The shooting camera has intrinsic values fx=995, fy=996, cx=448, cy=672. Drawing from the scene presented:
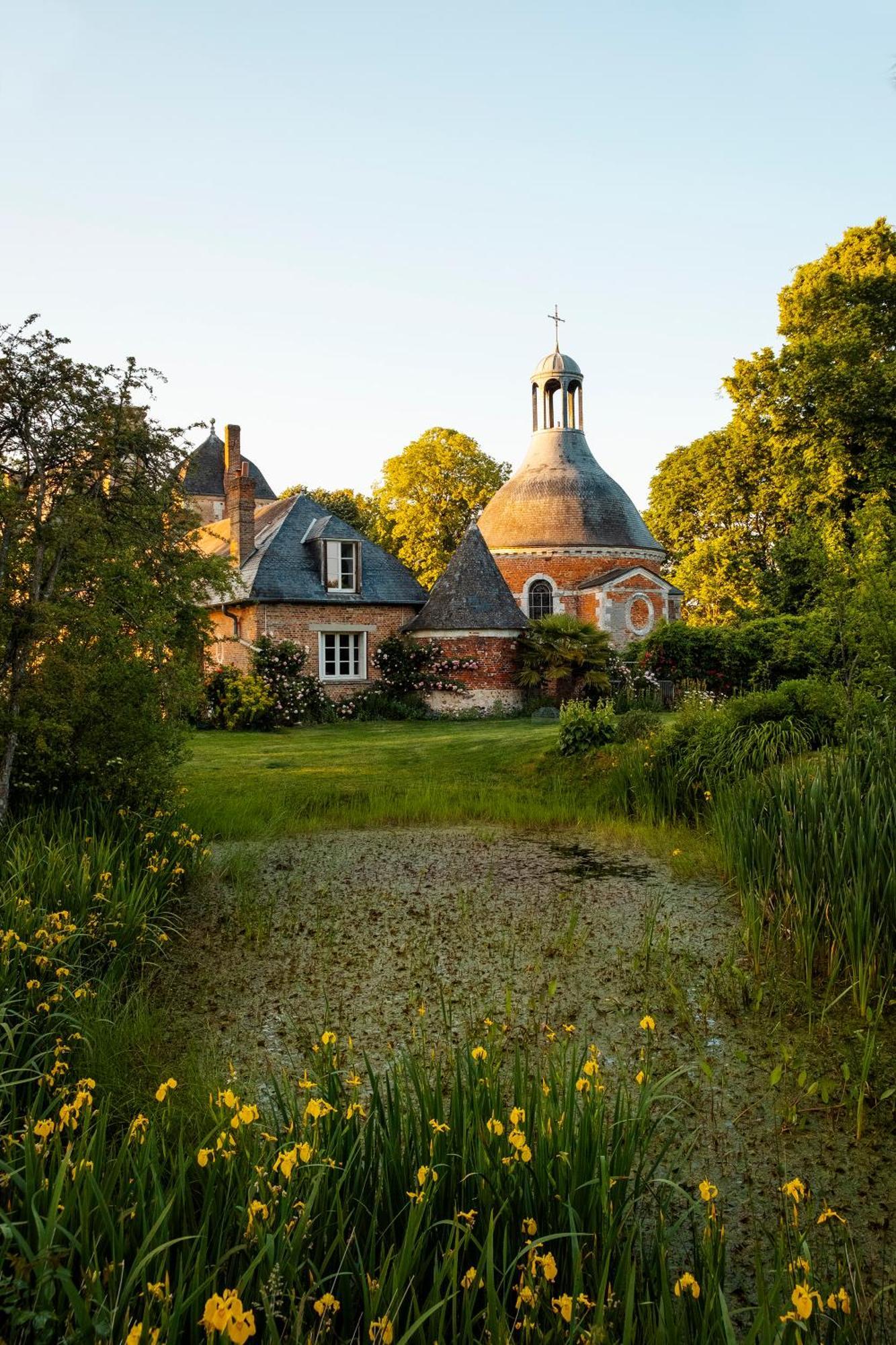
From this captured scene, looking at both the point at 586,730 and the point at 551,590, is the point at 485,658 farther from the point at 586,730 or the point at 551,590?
the point at 586,730

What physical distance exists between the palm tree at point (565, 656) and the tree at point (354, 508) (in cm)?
2262

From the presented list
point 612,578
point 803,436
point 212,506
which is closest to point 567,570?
point 612,578

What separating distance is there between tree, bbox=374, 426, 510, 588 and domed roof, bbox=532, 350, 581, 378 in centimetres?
769

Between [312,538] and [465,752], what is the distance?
1040 cm

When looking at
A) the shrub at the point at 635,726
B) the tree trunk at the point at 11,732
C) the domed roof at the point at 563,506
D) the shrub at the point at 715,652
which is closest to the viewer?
the tree trunk at the point at 11,732

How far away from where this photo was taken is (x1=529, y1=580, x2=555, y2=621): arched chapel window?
30859 mm

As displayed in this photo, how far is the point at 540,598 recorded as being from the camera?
31.0 meters

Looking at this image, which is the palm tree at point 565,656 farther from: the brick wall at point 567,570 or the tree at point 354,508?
the tree at point 354,508

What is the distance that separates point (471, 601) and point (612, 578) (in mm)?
8168

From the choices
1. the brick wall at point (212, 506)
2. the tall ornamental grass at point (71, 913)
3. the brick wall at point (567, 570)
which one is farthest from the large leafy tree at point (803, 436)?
the brick wall at point (212, 506)

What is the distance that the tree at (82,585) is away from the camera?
7289 millimetres

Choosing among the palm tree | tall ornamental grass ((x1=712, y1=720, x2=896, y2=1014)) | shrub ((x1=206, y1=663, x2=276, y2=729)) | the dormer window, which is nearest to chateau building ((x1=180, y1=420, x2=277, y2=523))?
the dormer window

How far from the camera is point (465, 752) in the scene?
13.9 metres

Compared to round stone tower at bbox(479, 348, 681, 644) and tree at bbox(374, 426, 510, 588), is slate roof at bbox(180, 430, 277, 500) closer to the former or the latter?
tree at bbox(374, 426, 510, 588)
